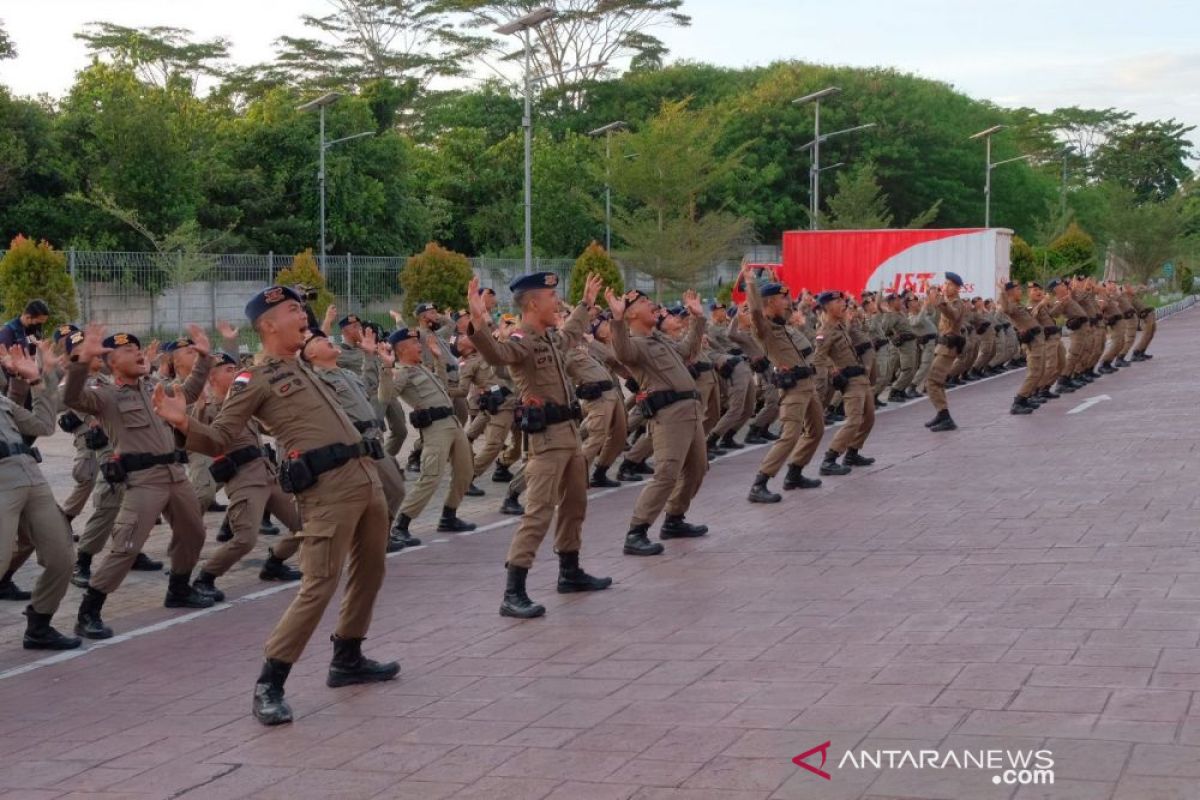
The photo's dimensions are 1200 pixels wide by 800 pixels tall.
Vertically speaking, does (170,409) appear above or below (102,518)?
above

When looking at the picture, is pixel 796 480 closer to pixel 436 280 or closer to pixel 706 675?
pixel 706 675

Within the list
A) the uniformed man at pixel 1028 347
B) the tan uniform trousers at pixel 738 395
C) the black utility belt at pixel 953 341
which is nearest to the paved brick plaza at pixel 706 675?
the tan uniform trousers at pixel 738 395

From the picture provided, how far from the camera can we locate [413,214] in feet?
155

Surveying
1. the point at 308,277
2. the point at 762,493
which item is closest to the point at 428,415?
the point at 762,493

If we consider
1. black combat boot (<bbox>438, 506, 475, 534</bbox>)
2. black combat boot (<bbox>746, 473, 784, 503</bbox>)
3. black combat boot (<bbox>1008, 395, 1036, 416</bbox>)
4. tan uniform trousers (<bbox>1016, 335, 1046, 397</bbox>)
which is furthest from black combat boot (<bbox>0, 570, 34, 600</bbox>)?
tan uniform trousers (<bbox>1016, 335, 1046, 397</bbox>)

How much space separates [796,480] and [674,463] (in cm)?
297

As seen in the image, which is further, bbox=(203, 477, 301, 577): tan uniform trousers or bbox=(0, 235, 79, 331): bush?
bbox=(0, 235, 79, 331): bush

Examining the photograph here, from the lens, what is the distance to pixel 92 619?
8.53m

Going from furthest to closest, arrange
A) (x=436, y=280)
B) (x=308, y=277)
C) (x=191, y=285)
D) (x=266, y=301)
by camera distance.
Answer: (x=436, y=280), (x=191, y=285), (x=308, y=277), (x=266, y=301)

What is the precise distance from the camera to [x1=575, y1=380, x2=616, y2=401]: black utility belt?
39.2ft

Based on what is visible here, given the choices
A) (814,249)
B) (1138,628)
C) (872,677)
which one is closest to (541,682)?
(872,677)

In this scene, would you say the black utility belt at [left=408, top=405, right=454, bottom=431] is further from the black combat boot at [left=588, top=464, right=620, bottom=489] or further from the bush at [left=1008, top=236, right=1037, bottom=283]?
the bush at [left=1008, top=236, right=1037, bottom=283]

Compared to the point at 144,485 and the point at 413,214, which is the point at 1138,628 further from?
the point at 413,214

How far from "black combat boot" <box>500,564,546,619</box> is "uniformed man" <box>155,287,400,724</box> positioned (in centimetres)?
150
